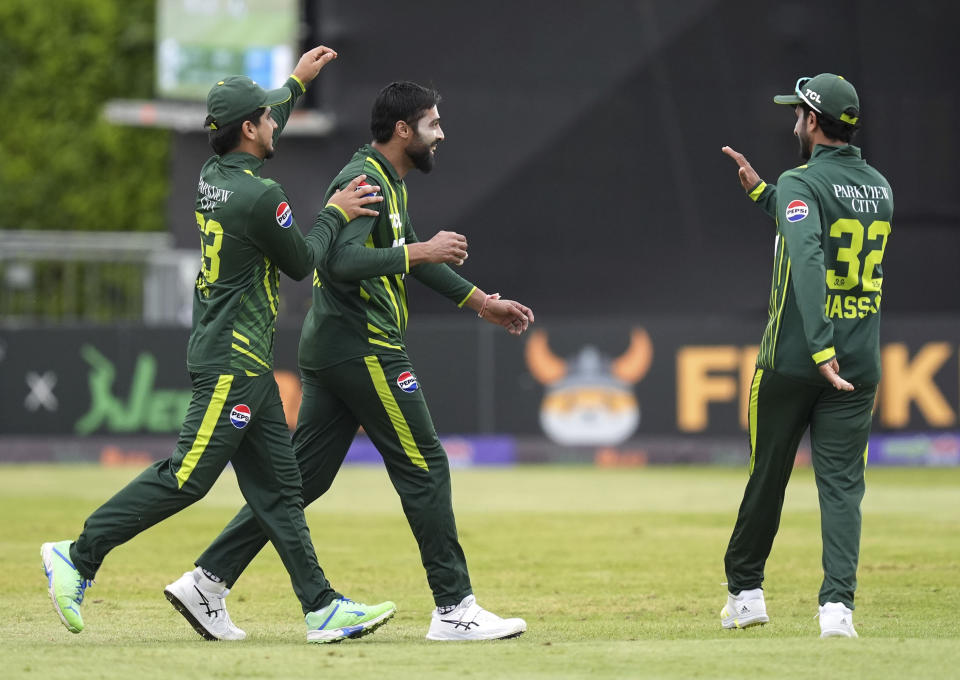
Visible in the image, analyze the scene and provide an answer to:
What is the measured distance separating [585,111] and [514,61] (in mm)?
894

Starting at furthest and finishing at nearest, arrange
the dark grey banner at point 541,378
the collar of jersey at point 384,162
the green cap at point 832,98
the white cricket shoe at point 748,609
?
the dark grey banner at point 541,378, the white cricket shoe at point 748,609, the collar of jersey at point 384,162, the green cap at point 832,98

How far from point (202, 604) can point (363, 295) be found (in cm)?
141

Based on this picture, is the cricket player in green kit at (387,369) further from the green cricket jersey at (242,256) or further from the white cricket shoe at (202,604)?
the green cricket jersey at (242,256)

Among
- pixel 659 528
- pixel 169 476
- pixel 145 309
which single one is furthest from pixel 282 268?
pixel 145 309

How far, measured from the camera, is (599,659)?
5.49 m

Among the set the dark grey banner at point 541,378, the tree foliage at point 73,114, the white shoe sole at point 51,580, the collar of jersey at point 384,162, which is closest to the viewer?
the white shoe sole at point 51,580

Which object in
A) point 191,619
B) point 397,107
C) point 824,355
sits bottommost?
point 191,619

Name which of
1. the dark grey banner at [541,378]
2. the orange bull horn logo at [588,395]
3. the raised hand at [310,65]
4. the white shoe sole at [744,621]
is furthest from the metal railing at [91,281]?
→ the white shoe sole at [744,621]

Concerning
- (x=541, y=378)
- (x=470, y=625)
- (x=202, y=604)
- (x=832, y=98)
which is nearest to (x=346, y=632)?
(x=470, y=625)

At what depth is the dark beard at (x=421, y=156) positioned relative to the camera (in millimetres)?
6586

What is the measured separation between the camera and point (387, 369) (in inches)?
251

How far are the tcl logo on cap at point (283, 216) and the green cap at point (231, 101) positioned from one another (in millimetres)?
428

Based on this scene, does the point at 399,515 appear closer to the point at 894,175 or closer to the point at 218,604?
the point at 218,604

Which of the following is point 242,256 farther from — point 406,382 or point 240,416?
point 406,382
